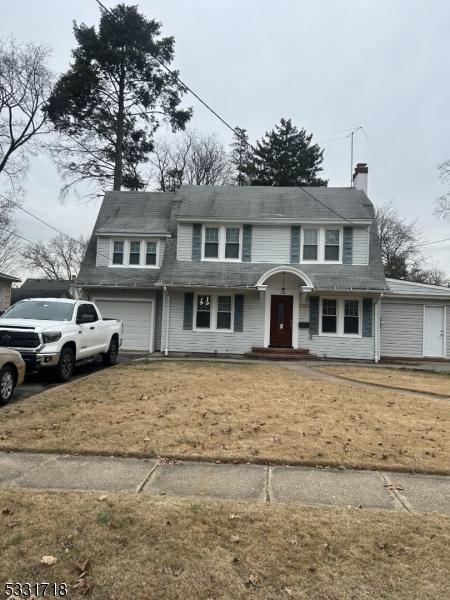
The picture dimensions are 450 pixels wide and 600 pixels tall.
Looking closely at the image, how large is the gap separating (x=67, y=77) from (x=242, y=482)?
96.7ft

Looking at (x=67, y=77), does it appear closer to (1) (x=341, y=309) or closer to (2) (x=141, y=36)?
(2) (x=141, y=36)

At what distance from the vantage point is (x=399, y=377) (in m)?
13.3

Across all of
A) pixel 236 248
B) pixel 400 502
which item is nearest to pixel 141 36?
pixel 236 248

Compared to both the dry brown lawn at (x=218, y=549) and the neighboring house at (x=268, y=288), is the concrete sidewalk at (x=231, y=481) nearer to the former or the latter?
the dry brown lawn at (x=218, y=549)

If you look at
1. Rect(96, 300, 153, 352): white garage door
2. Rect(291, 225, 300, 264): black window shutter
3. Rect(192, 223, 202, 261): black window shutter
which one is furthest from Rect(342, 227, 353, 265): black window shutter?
Rect(96, 300, 153, 352): white garage door

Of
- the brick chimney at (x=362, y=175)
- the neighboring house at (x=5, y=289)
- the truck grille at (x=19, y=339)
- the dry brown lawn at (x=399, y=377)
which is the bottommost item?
the dry brown lawn at (x=399, y=377)

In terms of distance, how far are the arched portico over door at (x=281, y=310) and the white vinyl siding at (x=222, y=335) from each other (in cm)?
32

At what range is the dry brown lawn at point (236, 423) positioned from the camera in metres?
5.39

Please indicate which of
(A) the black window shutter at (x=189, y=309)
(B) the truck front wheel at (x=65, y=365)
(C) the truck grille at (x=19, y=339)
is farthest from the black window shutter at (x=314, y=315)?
(C) the truck grille at (x=19, y=339)

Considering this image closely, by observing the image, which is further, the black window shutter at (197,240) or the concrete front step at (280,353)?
the black window shutter at (197,240)

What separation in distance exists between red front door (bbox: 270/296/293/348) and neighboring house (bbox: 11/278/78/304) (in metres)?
35.2

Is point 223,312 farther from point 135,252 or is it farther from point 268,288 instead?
point 135,252

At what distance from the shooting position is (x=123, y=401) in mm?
8141

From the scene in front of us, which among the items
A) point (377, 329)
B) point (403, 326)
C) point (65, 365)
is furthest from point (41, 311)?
point (403, 326)
